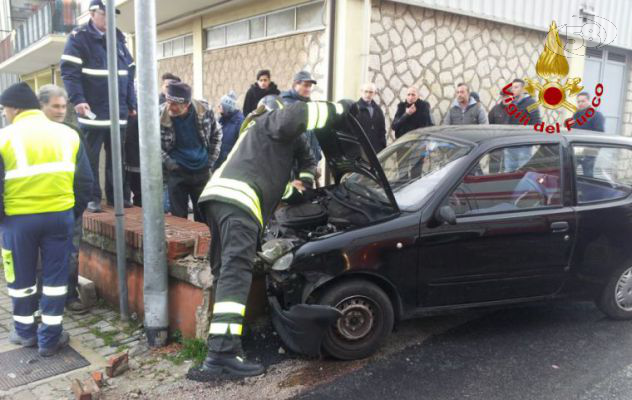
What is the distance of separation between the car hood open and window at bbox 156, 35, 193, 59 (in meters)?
8.95

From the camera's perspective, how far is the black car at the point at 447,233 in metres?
3.40

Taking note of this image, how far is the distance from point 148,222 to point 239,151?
2.96 feet

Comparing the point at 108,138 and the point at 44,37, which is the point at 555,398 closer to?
the point at 108,138

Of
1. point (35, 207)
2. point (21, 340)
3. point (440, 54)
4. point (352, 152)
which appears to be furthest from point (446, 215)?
point (440, 54)

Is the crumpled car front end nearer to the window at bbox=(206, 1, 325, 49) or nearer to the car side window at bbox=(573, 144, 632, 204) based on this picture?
the car side window at bbox=(573, 144, 632, 204)

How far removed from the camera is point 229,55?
10375 mm

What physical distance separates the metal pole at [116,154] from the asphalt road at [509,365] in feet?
6.21

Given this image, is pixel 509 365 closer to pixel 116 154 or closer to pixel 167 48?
pixel 116 154

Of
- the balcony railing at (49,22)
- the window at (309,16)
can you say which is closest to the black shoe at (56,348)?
the window at (309,16)

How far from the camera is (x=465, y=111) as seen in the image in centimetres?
739

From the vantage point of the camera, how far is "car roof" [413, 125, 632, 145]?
393 centimetres

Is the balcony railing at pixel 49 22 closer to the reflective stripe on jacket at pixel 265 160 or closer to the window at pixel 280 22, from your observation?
the window at pixel 280 22

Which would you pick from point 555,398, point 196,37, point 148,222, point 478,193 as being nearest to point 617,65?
point 196,37

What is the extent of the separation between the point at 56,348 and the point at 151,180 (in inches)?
55.4
